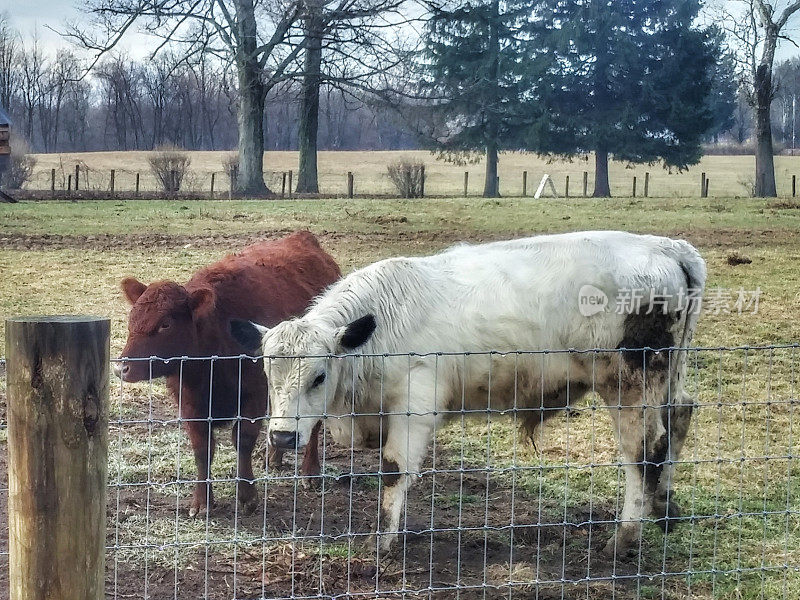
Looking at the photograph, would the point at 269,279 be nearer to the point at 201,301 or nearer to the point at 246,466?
the point at 201,301

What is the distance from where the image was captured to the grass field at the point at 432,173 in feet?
129

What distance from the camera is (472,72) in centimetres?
4316

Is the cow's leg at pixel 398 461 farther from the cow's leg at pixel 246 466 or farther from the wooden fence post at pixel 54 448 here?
the wooden fence post at pixel 54 448

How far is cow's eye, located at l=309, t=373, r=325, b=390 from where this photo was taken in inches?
201

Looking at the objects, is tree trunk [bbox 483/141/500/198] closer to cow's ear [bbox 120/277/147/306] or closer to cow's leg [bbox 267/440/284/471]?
cow's leg [bbox 267/440/284/471]

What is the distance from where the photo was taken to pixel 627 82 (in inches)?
1697

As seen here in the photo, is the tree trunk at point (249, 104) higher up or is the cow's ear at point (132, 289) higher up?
the tree trunk at point (249, 104)

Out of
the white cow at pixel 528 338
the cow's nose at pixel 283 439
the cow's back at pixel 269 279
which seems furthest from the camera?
the cow's back at pixel 269 279

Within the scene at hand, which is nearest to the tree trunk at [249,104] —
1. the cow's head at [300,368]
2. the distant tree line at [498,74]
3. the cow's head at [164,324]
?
the distant tree line at [498,74]

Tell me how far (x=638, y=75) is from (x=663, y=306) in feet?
129

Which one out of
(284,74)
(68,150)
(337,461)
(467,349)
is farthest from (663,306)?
(68,150)

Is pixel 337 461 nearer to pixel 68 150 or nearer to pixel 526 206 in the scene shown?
pixel 526 206

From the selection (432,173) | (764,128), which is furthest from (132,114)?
(764,128)

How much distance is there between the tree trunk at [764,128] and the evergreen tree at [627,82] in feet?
17.3
